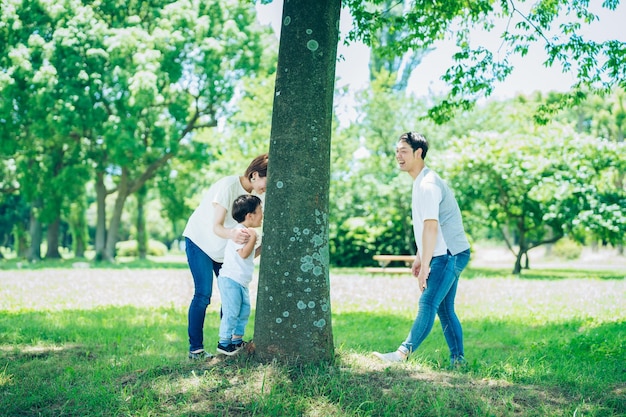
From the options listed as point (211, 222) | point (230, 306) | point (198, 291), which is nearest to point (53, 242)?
point (198, 291)

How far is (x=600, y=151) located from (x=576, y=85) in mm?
11557

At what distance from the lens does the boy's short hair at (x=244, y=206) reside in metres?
5.13

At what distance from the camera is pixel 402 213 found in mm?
23500

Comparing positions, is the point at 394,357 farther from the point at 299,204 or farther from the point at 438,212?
the point at 299,204

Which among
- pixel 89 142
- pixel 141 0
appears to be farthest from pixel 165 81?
pixel 89 142

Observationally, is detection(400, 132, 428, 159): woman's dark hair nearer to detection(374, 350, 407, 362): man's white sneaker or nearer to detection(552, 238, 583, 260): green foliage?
detection(374, 350, 407, 362): man's white sneaker

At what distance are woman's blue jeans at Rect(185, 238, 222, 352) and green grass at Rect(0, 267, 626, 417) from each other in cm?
28

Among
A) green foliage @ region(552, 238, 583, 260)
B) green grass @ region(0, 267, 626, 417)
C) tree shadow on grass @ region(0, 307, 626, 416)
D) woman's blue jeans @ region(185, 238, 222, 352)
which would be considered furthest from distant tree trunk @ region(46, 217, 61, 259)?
green foliage @ region(552, 238, 583, 260)

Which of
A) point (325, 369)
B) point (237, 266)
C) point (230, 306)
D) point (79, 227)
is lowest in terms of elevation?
point (325, 369)

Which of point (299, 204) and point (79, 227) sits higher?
point (299, 204)

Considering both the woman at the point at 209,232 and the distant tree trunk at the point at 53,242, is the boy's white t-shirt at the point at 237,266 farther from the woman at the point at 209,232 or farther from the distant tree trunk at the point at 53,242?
the distant tree trunk at the point at 53,242

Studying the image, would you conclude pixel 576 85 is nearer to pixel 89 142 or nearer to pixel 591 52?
pixel 591 52

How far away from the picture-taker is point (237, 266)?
16.9 feet

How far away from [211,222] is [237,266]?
1.58ft
